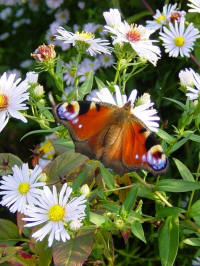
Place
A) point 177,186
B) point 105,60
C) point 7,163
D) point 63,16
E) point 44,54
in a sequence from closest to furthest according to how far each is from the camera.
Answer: point 177,186, point 44,54, point 7,163, point 105,60, point 63,16

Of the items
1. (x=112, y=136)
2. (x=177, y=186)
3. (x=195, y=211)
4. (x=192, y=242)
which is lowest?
(x=192, y=242)

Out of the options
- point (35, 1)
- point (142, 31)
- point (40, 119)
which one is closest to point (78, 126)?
point (40, 119)

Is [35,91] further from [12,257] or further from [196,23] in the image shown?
[196,23]

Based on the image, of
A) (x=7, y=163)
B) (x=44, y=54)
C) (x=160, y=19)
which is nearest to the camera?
(x=44, y=54)

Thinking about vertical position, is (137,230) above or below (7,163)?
below

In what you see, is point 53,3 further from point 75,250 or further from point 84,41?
point 75,250

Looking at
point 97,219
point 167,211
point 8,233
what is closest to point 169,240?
point 167,211

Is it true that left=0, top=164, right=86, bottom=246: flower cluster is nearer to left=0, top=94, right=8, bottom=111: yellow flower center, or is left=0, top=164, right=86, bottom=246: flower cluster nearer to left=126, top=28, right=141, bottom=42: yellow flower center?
left=0, top=94, right=8, bottom=111: yellow flower center
